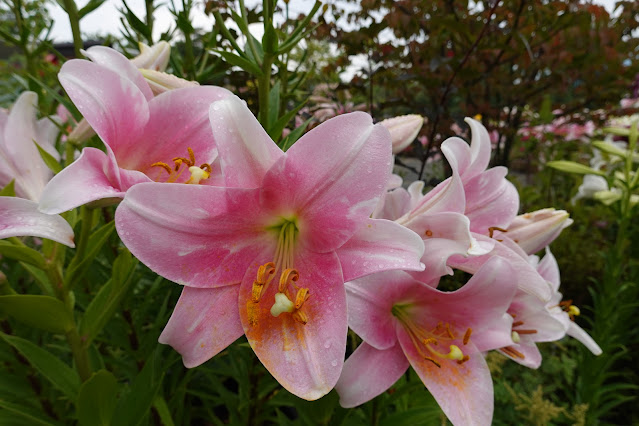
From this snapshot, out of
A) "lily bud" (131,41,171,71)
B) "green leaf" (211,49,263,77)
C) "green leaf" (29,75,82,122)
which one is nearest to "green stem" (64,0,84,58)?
"green leaf" (29,75,82,122)

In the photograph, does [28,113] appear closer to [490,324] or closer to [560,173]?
[490,324]

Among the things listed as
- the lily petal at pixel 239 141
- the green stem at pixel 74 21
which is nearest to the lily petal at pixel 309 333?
the lily petal at pixel 239 141

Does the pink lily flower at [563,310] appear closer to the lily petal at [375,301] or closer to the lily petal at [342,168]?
the lily petal at [375,301]

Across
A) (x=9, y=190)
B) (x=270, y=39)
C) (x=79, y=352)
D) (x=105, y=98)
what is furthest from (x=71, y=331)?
(x=270, y=39)

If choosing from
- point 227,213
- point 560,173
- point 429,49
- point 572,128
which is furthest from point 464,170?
point 572,128

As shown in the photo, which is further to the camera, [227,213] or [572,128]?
[572,128]

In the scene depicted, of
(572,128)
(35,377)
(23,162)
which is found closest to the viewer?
(23,162)
